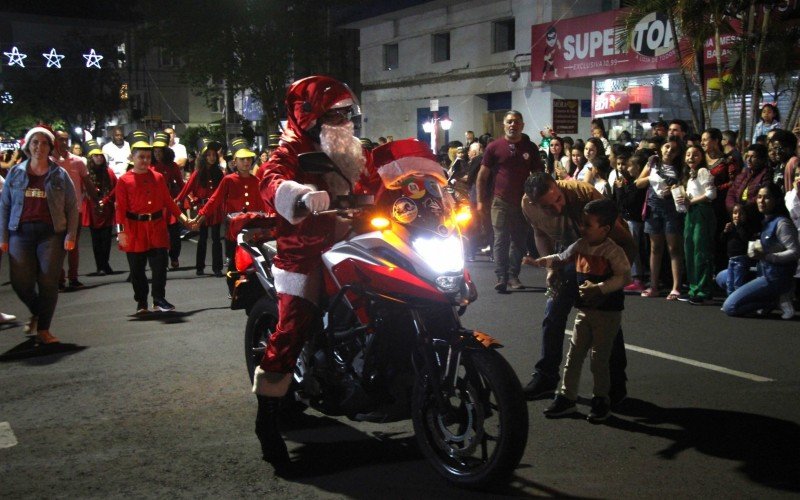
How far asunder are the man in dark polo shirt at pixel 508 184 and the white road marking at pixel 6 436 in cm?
610

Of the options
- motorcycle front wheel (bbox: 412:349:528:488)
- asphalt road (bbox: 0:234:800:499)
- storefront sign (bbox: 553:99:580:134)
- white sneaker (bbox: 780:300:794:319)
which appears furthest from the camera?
storefront sign (bbox: 553:99:580:134)

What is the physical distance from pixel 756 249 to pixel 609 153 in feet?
13.5

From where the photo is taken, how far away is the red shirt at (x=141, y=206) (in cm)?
945

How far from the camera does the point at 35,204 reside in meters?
8.13

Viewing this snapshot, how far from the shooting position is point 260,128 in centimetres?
4369

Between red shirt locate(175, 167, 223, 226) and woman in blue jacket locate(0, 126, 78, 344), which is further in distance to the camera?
red shirt locate(175, 167, 223, 226)

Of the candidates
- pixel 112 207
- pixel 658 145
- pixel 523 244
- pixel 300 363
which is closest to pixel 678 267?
pixel 523 244

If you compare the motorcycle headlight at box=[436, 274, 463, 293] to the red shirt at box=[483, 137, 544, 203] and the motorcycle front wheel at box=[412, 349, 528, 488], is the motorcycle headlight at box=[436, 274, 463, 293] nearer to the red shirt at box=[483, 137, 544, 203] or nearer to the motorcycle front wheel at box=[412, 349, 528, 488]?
the motorcycle front wheel at box=[412, 349, 528, 488]

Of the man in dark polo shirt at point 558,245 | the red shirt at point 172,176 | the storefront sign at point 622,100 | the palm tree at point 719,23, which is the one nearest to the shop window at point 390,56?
the storefront sign at point 622,100

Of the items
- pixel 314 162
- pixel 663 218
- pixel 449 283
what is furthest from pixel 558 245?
pixel 663 218

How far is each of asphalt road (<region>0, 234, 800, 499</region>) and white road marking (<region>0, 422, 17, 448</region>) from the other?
0.04 feet

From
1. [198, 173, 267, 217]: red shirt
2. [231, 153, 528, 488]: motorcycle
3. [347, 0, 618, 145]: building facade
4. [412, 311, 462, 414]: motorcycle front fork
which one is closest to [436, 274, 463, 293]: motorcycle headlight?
[231, 153, 528, 488]: motorcycle

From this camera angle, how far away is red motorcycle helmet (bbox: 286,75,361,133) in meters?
4.74

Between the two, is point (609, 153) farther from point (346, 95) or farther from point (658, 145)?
point (346, 95)
